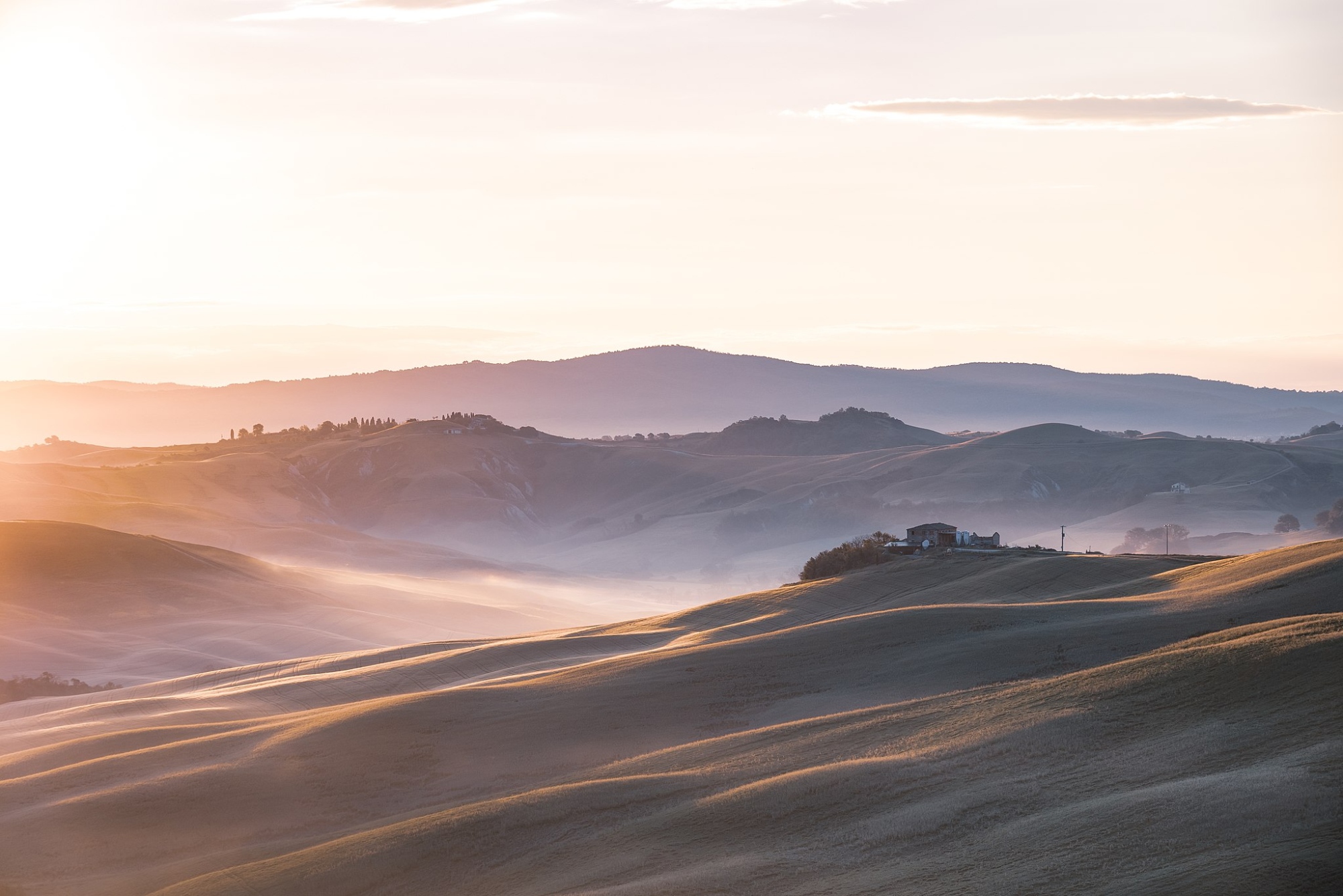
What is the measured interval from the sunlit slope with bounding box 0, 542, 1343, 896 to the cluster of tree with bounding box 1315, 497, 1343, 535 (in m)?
99.1

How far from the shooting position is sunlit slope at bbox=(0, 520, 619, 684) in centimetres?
7681

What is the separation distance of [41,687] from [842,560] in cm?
3983

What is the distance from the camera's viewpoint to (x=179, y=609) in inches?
3684

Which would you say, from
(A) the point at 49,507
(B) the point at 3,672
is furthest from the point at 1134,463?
(B) the point at 3,672

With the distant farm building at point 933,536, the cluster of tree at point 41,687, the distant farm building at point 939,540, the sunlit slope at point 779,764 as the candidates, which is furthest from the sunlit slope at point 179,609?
the distant farm building at point 933,536

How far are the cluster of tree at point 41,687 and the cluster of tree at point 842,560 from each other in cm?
3386

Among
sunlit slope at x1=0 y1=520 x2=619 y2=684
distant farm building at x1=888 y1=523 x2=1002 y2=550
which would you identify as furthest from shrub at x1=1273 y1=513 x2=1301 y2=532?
distant farm building at x1=888 y1=523 x2=1002 y2=550

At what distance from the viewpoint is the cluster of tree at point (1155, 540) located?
13662cm

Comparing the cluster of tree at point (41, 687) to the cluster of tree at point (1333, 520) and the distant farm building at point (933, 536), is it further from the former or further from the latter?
the cluster of tree at point (1333, 520)

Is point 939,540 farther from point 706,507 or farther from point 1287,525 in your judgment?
A: point 706,507

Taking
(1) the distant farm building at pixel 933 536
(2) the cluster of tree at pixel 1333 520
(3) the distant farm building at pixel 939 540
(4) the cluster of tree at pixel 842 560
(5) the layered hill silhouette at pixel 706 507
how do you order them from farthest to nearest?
(5) the layered hill silhouette at pixel 706 507 → (2) the cluster of tree at pixel 1333 520 → (1) the distant farm building at pixel 933 536 → (3) the distant farm building at pixel 939 540 → (4) the cluster of tree at pixel 842 560

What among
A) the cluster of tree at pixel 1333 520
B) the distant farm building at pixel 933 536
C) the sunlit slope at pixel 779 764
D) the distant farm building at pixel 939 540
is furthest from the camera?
the cluster of tree at pixel 1333 520

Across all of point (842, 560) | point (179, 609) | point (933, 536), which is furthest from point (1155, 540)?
point (179, 609)

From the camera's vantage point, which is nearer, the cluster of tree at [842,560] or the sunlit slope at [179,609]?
the cluster of tree at [842,560]
